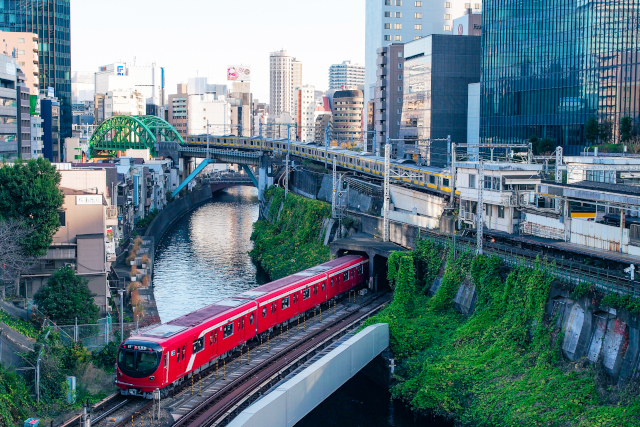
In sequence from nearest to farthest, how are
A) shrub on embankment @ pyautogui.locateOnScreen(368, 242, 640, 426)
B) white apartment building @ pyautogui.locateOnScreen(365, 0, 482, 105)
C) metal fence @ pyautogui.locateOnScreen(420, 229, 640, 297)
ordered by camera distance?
shrub on embankment @ pyautogui.locateOnScreen(368, 242, 640, 426) < metal fence @ pyautogui.locateOnScreen(420, 229, 640, 297) < white apartment building @ pyautogui.locateOnScreen(365, 0, 482, 105)

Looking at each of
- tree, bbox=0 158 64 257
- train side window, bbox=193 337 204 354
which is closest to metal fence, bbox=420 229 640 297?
train side window, bbox=193 337 204 354

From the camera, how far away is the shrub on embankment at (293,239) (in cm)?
4309

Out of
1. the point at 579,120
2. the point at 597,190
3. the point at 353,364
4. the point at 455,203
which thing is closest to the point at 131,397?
the point at 353,364

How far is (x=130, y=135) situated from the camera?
93.9 metres

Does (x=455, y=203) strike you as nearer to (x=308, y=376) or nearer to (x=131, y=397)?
(x=308, y=376)

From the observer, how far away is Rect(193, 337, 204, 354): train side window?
2059 cm

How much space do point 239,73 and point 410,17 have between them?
98234mm

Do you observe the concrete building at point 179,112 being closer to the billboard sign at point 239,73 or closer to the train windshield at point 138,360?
the billboard sign at point 239,73

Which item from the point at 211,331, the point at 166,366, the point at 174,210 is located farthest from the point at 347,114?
the point at 166,366

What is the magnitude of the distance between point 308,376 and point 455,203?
1776 centimetres

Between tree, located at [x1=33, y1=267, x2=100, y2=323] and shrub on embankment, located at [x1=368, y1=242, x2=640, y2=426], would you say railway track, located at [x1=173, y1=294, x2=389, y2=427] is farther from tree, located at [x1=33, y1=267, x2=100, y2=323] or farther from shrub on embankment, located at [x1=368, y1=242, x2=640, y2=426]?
tree, located at [x1=33, y1=267, x2=100, y2=323]

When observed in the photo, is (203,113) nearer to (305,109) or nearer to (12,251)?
(305,109)

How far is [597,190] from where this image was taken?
945 inches

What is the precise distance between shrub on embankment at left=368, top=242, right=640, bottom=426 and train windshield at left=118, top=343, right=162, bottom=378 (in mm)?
7890
